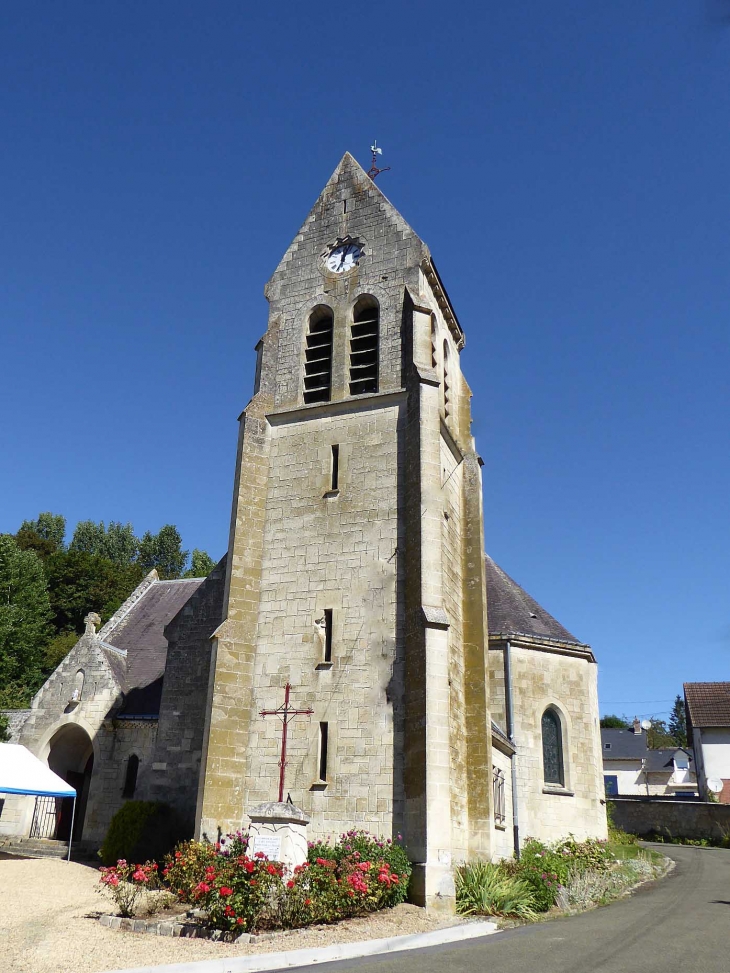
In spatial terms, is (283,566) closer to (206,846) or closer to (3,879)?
(206,846)

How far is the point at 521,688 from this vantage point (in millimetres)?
22609

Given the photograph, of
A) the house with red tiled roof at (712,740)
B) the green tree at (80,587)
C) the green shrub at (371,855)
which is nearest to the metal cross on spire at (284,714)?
the green shrub at (371,855)

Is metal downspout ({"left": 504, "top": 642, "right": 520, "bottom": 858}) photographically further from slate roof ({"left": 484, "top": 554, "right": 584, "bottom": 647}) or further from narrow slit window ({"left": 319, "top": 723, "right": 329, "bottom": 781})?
narrow slit window ({"left": 319, "top": 723, "right": 329, "bottom": 781})

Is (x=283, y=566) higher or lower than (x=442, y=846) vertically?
higher

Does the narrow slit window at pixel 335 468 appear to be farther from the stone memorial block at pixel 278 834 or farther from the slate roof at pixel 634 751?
the slate roof at pixel 634 751

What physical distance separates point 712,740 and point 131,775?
32.7 meters

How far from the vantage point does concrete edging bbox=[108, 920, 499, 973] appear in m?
8.73

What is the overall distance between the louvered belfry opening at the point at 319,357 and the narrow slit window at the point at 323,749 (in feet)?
25.0

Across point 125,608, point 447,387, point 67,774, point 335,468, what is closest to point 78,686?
point 67,774

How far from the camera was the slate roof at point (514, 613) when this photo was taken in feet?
76.0

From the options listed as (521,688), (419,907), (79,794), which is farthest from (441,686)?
(79,794)

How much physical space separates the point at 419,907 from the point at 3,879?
803 centimetres

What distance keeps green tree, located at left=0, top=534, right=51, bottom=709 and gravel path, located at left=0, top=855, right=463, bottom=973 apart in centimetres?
2033

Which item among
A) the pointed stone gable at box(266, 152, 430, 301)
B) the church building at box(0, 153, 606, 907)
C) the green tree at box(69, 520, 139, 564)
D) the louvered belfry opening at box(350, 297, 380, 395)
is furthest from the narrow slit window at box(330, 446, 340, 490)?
the green tree at box(69, 520, 139, 564)
